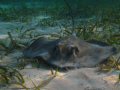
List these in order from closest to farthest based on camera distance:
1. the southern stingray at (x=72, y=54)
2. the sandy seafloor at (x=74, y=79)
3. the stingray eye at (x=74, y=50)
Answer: the sandy seafloor at (x=74, y=79) → the southern stingray at (x=72, y=54) → the stingray eye at (x=74, y=50)

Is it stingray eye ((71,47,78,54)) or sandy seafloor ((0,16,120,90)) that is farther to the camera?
stingray eye ((71,47,78,54))

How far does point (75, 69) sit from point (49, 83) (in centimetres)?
60

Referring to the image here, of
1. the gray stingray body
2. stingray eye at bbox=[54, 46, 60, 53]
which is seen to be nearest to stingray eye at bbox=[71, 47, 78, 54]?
the gray stingray body

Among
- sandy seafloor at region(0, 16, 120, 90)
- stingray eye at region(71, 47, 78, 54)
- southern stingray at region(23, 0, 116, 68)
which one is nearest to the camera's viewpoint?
sandy seafloor at region(0, 16, 120, 90)

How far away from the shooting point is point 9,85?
2102mm

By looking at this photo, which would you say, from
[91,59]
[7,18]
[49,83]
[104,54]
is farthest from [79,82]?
[7,18]

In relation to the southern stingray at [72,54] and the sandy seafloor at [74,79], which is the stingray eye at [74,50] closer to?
the southern stingray at [72,54]

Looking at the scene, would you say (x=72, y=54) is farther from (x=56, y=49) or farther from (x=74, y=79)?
(x=74, y=79)

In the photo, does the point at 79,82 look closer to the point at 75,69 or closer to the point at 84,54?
the point at 75,69

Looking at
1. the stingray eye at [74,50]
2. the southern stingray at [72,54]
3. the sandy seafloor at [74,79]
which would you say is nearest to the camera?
the sandy seafloor at [74,79]

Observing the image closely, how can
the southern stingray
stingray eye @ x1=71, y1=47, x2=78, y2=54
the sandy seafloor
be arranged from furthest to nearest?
stingray eye @ x1=71, y1=47, x2=78, y2=54, the southern stingray, the sandy seafloor

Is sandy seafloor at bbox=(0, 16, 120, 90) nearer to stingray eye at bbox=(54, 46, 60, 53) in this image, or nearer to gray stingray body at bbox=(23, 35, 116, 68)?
gray stingray body at bbox=(23, 35, 116, 68)

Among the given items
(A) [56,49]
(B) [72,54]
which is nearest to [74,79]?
(B) [72,54]

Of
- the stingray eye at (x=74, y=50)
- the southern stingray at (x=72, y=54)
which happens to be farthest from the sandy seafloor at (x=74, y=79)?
the stingray eye at (x=74, y=50)
